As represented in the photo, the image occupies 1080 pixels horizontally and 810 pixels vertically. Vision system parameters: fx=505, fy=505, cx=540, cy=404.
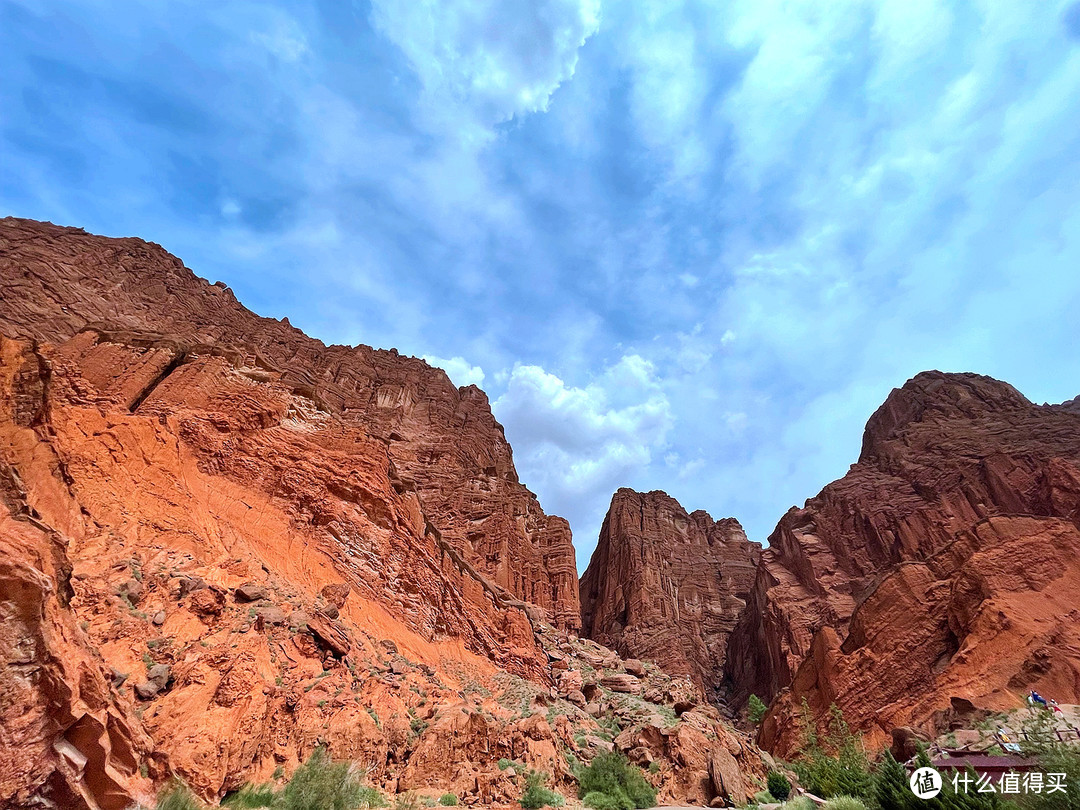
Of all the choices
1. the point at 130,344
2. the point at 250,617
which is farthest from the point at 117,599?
the point at 130,344

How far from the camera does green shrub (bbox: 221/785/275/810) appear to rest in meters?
8.32

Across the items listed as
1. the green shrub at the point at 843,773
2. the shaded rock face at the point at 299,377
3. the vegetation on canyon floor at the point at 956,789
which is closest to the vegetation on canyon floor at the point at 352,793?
the vegetation on canyon floor at the point at 956,789

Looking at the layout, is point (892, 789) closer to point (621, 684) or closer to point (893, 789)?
point (893, 789)

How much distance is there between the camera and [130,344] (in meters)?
20.4

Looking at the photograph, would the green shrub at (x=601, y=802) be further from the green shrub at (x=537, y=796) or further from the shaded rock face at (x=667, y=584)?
the shaded rock face at (x=667, y=584)

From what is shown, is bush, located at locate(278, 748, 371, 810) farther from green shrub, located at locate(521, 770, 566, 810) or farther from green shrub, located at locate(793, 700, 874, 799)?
green shrub, located at locate(793, 700, 874, 799)

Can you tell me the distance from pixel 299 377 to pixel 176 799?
1965 inches

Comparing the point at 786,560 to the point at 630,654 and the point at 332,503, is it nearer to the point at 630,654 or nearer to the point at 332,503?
the point at 630,654

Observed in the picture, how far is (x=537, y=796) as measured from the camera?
1259cm

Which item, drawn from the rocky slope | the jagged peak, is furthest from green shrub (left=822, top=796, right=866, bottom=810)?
the jagged peak

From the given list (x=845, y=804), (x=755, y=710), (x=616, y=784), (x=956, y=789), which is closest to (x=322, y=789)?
(x=845, y=804)

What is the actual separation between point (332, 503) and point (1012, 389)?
71660 millimetres

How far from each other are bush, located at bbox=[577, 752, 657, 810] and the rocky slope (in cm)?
70

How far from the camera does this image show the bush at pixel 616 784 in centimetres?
1380
